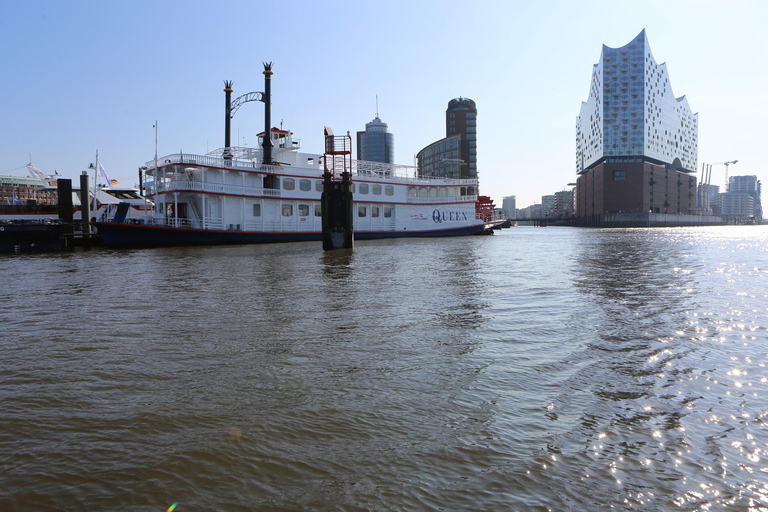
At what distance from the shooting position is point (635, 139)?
416 ft

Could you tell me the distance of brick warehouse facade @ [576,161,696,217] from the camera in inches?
4783

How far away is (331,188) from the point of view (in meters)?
32.0

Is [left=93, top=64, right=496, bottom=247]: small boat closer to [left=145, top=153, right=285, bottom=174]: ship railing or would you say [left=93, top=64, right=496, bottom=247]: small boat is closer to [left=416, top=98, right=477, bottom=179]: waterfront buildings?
[left=145, top=153, right=285, bottom=174]: ship railing

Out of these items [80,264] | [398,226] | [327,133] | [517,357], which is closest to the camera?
[517,357]

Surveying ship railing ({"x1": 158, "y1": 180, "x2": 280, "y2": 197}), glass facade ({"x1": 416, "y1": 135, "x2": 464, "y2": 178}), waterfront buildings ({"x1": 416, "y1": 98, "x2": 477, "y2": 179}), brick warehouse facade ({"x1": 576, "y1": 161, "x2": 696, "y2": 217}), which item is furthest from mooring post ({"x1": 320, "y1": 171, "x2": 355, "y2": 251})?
waterfront buildings ({"x1": 416, "y1": 98, "x2": 477, "y2": 179})

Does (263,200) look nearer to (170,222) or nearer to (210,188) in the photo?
(210,188)

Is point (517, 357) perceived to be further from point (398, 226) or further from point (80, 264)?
point (398, 226)

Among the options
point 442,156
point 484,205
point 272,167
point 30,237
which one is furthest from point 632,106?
point 30,237

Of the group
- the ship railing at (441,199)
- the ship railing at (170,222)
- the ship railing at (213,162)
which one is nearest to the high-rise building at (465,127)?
the ship railing at (441,199)

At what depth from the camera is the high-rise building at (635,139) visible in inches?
4855

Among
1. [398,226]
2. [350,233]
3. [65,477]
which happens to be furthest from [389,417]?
[398,226]

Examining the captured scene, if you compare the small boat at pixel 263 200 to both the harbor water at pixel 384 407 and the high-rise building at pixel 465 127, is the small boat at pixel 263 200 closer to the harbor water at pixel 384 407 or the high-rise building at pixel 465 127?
the harbor water at pixel 384 407

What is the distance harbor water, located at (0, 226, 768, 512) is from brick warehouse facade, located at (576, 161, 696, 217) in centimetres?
12255

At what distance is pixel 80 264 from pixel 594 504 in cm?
2344
